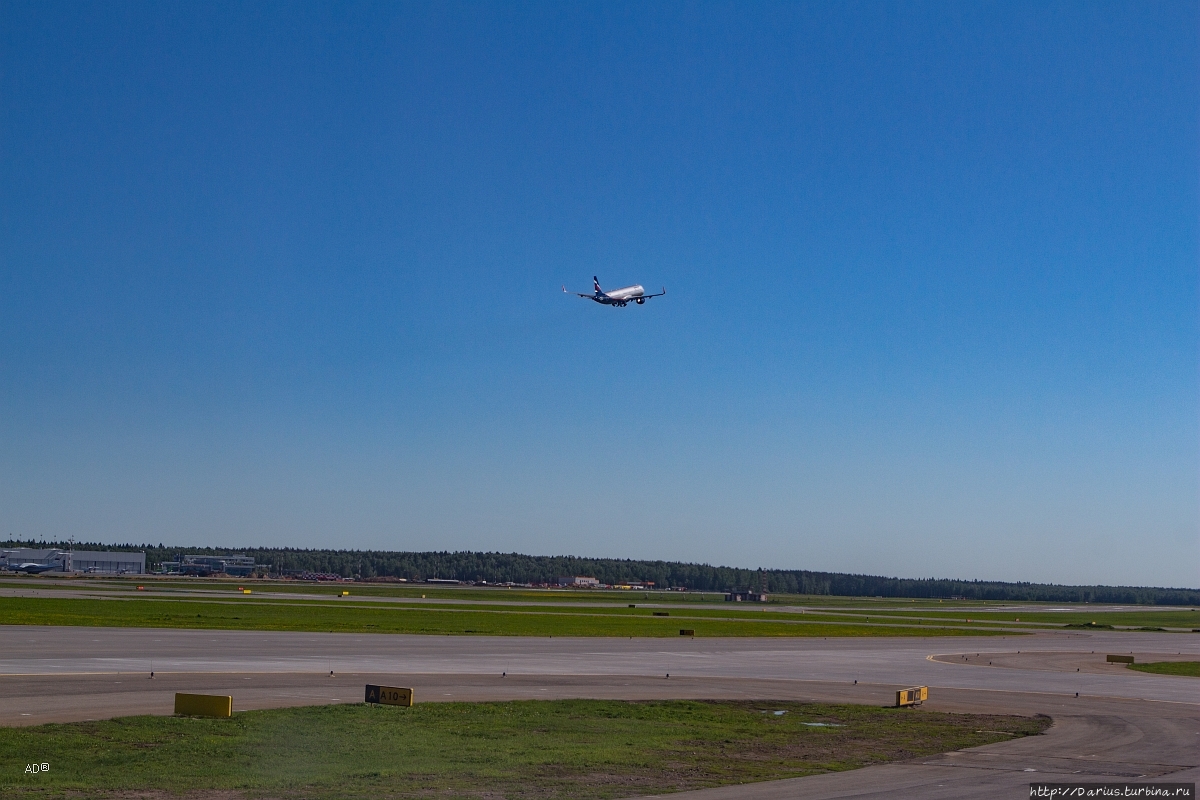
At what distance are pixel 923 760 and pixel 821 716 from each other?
8.57 meters

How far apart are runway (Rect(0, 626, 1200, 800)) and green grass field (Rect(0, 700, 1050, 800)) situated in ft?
5.76

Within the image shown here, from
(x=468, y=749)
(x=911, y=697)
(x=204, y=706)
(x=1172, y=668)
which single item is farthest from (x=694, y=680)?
(x=1172, y=668)

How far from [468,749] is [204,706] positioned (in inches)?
280

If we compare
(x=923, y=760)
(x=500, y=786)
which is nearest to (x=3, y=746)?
(x=500, y=786)

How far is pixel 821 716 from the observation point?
3186 cm

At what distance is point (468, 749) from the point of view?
77.7 ft

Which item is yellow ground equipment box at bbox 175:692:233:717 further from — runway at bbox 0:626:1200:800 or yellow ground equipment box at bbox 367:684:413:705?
yellow ground equipment box at bbox 367:684:413:705

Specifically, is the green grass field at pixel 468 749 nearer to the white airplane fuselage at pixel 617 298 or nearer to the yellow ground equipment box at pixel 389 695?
the yellow ground equipment box at pixel 389 695

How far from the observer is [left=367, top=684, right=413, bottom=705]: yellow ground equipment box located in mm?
30000

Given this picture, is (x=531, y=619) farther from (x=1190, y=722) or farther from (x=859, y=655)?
(x=1190, y=722)

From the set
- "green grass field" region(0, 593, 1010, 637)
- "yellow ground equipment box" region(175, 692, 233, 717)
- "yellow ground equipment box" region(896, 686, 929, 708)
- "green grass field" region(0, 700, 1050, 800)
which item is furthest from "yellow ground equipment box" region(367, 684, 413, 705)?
"green grass field" region(0, 593, 1010, 637)

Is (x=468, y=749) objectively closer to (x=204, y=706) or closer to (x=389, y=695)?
(x=204, y=706)

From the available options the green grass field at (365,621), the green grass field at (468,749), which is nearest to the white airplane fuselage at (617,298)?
the green grass field at (365,621)

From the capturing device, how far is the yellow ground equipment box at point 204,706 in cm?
2647
